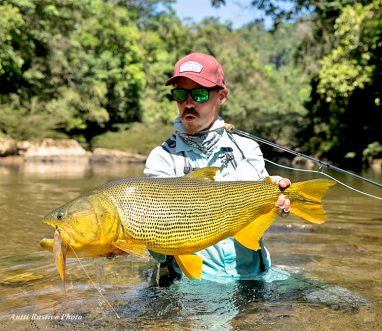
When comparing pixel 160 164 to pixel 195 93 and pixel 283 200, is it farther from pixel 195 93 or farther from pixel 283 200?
pixel 283 200

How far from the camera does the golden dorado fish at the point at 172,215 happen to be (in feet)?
10.4

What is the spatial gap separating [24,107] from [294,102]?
22.5m

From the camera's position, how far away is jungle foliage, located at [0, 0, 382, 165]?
2353 centimetres

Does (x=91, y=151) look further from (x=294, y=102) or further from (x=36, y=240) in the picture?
(x=36, y=240)

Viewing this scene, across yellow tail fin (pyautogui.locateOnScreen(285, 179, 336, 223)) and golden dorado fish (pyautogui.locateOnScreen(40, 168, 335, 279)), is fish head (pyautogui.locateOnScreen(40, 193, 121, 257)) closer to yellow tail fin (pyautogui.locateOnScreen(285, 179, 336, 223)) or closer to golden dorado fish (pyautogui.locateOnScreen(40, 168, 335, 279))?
golden dorado fish (pyautogui.locateOnScreen(40, 168, 335, 279))

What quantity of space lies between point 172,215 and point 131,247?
0.31m

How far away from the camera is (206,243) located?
11.3 ft

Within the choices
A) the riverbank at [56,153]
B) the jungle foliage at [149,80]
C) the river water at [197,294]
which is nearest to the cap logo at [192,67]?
the river water at [197,294]

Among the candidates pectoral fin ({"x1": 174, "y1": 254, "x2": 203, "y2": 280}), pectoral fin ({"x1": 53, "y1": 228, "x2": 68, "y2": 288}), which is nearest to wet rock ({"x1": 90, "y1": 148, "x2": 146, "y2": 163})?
pectoral fin ({"x1": 174, "y1": 254, "x2": 203, "y2": 280})

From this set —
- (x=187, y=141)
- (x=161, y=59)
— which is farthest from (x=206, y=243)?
(x=161, y=59)

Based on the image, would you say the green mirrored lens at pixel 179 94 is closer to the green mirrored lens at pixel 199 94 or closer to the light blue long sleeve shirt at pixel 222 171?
the green mirrored lens at pixel 199 94

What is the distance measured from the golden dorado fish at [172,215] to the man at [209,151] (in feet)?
2.06

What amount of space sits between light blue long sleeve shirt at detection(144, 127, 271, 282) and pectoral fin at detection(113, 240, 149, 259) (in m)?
0.99

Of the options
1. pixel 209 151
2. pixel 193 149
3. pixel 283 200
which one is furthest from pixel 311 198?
pixel 193 149
